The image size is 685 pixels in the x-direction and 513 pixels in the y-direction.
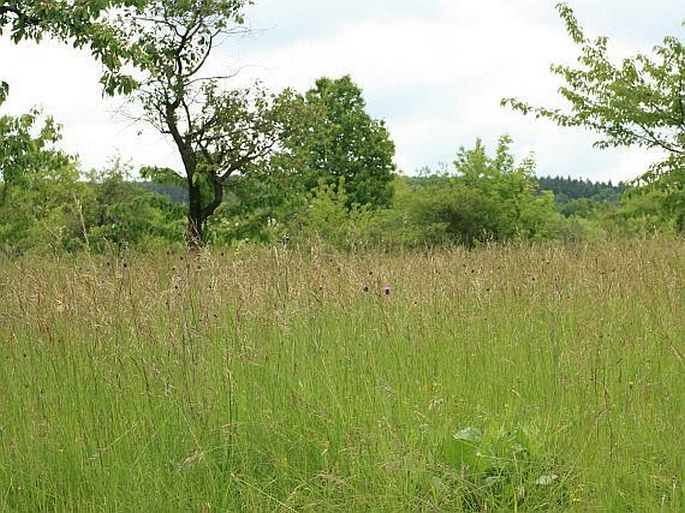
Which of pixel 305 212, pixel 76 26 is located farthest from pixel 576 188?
pixel 76 26

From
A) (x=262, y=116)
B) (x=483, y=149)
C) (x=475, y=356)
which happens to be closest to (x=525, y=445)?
(x=475, y=356)

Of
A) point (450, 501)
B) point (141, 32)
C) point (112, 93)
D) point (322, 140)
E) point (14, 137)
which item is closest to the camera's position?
point (450, 501)

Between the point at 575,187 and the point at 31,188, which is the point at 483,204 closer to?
the point at 31,188

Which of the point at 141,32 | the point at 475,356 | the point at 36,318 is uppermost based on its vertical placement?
the point at 141,32

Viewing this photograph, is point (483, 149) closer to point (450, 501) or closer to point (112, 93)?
point (112, 93)

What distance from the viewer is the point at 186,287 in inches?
169

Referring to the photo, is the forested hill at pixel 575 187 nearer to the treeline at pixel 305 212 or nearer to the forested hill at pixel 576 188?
the forested hill at pixel 576 188

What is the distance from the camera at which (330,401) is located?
376 cm

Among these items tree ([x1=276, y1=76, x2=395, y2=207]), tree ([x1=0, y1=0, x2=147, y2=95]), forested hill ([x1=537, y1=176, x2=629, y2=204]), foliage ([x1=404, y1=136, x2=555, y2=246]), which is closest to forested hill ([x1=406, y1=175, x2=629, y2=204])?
forested hill ([x1=537, y1=176, x2=629, y2=204])

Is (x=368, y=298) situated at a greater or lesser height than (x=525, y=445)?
greater

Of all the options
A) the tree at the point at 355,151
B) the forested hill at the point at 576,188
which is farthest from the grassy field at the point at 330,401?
the forested hill at the point at 576,188

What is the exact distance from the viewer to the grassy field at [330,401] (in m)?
3.14

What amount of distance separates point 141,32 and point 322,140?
5.22 m

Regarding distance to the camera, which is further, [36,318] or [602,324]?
[602,324]
